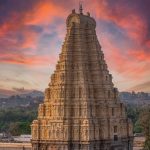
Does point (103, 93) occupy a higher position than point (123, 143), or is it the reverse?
point (103, 93)

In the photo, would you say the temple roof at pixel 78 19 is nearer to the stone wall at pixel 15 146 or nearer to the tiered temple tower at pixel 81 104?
the tiered temple tower at pixel 81 104

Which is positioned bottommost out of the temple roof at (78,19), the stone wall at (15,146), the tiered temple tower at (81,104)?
the stone wall at (15,146)

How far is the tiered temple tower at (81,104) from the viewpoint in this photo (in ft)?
112

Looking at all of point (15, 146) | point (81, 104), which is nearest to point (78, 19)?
point (81, 104)

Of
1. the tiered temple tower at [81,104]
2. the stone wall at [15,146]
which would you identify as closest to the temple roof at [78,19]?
the tiered temple tower at [81,104]

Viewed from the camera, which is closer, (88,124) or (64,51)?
(88,124)

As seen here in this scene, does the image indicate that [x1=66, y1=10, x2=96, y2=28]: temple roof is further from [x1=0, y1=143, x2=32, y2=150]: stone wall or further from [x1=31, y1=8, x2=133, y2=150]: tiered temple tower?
[x1=0, y1=143, x2=32, y2=150]: stone wall

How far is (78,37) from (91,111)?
5.73m

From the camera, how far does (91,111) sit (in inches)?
1359

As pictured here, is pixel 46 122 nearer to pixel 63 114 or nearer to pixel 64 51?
pixel 63 114

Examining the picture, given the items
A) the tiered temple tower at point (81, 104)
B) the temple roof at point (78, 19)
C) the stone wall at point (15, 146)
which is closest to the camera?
the tiered temple tower at point (81, 104)

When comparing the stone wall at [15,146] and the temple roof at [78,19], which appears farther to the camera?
the stone wall at [15,146]

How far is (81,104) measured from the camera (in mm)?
34469

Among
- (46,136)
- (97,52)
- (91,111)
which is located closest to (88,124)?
(91,111)
